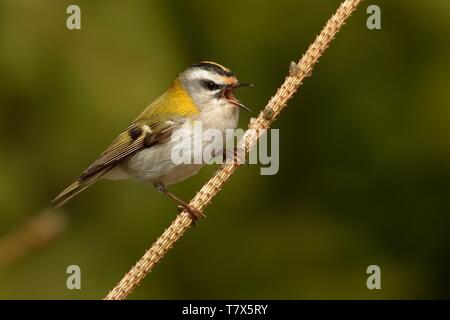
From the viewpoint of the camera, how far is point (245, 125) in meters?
3.62

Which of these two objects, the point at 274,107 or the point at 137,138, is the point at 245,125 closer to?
the point at 137,138

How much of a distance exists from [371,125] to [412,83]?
313 mm

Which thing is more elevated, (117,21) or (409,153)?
(117,21)

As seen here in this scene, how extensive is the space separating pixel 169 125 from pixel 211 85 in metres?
0.28

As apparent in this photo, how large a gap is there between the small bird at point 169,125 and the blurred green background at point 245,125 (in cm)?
33

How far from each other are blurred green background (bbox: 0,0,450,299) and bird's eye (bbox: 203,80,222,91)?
63 centimetres

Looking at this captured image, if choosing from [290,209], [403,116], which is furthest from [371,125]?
[290,209]

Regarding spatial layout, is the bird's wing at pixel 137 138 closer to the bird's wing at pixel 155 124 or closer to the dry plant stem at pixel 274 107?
Result: the bird's wing at pixel 155 124

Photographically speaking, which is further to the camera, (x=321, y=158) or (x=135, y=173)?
(x=321, y=158)

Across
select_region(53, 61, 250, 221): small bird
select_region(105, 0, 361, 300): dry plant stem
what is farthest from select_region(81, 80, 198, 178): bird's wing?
select_region(105, 0, 361, 300): dry plant stem

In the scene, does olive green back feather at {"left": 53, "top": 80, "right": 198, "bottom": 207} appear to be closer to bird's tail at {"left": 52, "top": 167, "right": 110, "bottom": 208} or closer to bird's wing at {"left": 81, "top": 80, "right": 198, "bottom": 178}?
bird's wing at {"left": 81, "top": 80, "right": 198, "bottom": 178}

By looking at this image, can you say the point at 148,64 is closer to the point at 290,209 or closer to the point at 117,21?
the point at 117,21

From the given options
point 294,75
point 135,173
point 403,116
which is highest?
point 403,116

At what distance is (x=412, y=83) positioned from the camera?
3.78m
